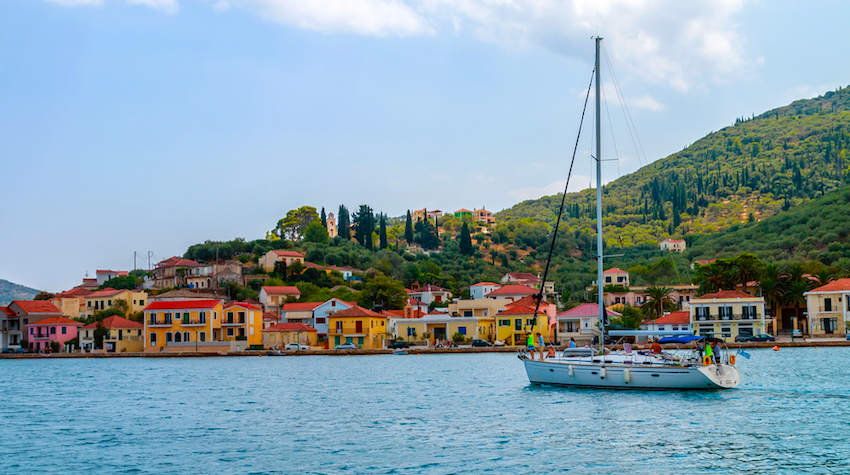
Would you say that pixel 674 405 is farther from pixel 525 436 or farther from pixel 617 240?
pixel 617 240

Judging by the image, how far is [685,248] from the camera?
15150 centimetres

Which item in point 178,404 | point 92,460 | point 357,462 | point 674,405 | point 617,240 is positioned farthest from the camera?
point 617,240

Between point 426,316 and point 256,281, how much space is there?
3923 centimetres

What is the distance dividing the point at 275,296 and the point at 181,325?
71.9 feet

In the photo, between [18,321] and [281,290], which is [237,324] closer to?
[281,290]

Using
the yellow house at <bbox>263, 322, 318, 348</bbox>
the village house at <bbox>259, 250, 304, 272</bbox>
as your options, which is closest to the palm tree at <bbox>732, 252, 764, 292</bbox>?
the yellow house at <bbox>263, 322, 318, 348</bbox>

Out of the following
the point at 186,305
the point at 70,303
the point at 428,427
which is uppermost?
the point at 70,303

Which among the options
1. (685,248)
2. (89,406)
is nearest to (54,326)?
(89,406)

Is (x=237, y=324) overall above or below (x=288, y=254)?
below

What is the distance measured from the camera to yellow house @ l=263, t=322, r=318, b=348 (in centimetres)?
8088

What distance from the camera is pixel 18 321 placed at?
89312 mm

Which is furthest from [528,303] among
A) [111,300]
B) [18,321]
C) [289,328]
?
[18,321]

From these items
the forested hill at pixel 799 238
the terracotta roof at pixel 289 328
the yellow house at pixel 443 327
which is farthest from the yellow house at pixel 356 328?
the forested hill at pixel 799 238

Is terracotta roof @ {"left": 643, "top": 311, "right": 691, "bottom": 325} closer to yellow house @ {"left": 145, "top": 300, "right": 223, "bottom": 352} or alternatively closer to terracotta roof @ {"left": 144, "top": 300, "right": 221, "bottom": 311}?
yellow house @ {"left": 145, "top": 300, "right": 223, "bottom": 352}
